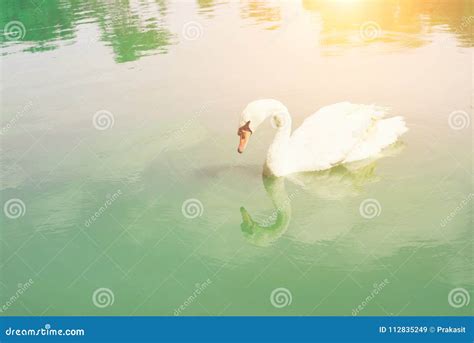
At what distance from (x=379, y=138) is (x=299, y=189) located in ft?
5.89

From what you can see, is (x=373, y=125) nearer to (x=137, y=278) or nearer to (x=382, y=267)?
(x=382, y=267)

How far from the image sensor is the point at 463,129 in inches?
373

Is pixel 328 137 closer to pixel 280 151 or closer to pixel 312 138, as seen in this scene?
pixel 312 138

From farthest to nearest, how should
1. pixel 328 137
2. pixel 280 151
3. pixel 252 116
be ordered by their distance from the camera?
1. pixel 328 137
2. pixel 280 151
3. pixel 252 116

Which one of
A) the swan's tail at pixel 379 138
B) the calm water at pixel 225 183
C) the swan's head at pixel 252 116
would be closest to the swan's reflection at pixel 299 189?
the calm water at pixel 225 183

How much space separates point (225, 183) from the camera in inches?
330

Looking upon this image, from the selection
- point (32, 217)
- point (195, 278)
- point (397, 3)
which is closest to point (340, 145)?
point (195, 278)

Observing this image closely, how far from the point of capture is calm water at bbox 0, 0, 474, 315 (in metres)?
6.52

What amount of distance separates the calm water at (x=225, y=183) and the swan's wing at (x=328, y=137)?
9.5 inches

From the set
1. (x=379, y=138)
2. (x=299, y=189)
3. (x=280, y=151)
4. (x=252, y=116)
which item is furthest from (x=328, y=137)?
(x=252, y=116)

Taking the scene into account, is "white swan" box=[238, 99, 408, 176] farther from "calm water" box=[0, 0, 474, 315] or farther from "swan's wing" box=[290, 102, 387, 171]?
"calm water" box=[0, 0, 474, 315]

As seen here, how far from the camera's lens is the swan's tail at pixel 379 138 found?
28.9 ft

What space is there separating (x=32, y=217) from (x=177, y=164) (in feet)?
7.44

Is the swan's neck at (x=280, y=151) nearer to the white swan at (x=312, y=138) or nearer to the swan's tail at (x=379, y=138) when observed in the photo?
the white swan at (x=312, y=138)
